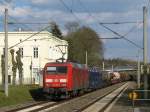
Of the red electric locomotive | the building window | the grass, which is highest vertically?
the building window

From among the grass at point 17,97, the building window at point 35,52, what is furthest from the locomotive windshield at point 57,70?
the building window at point 35,52

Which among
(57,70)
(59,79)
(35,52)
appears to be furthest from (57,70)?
(35,52)

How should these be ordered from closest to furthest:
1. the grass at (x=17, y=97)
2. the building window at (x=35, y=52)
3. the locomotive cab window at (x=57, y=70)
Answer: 1. the grass at (x=17, y=97)
2. the locomotive cab window at (x=57, y=70)
3. the building window at (x=35, y=52)

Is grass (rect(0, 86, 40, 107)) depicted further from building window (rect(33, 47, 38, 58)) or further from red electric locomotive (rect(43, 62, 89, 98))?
building window (rect(33, 47, 38, 58))

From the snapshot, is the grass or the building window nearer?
the grass

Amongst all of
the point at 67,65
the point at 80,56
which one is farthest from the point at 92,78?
the point at 80,56

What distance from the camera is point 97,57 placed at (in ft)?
472

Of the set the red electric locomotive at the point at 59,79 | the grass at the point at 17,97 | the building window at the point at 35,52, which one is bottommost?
the grass at the point at 17,97

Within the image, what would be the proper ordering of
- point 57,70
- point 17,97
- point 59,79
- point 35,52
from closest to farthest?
point 17,97
point 59,79
point 57,70
point 35,52

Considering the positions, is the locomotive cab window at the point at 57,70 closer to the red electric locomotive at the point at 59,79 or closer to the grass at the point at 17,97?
the red electric locomotive at the point at 59,79

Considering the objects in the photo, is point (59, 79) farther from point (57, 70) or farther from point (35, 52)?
point (35, 52)

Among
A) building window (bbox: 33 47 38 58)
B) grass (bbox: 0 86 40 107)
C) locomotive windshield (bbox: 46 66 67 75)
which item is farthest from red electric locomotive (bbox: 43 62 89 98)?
building window (bbox: 33 47 38 58)

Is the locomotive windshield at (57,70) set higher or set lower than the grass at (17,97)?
higher

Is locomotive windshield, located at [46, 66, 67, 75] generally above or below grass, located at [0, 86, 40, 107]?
above
